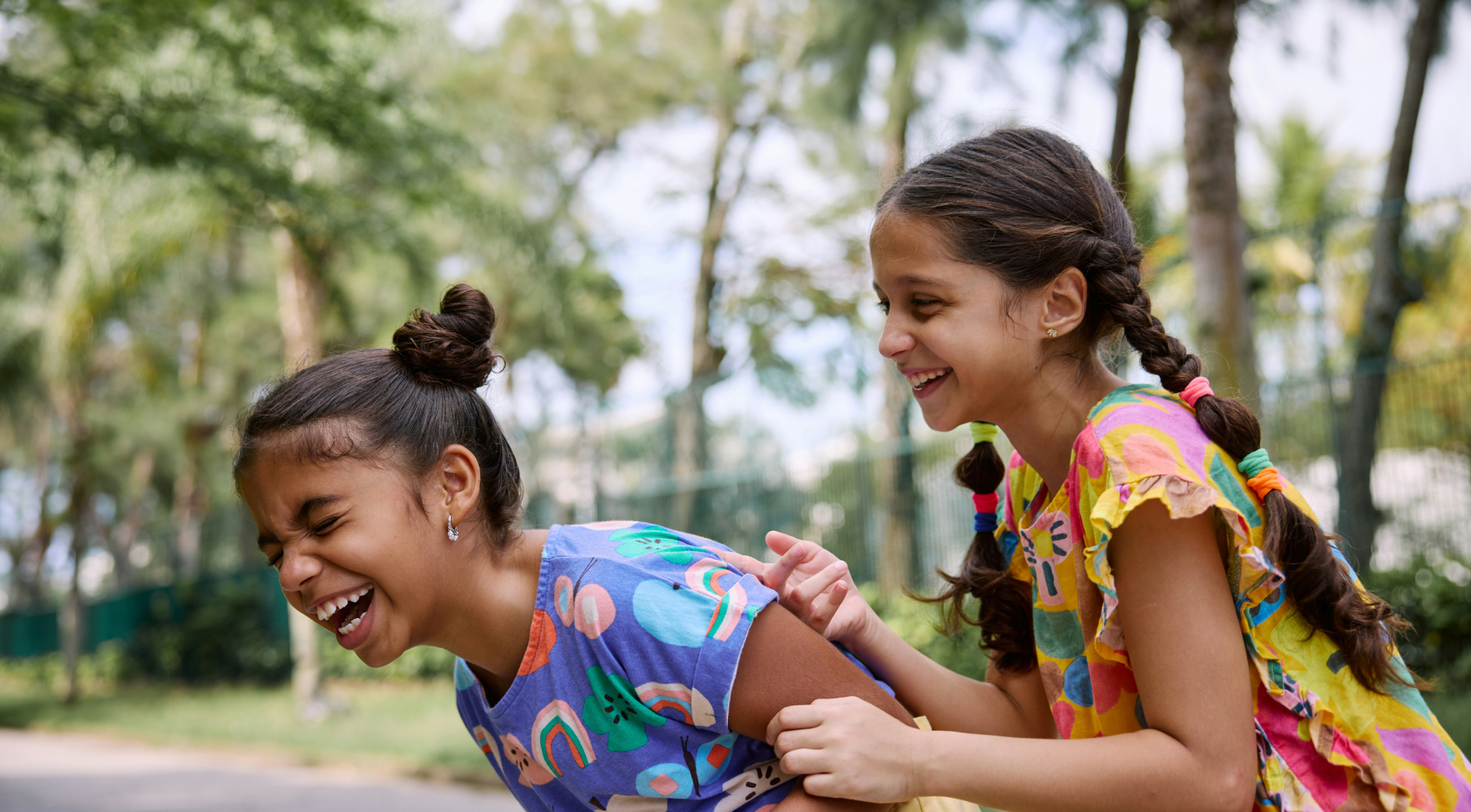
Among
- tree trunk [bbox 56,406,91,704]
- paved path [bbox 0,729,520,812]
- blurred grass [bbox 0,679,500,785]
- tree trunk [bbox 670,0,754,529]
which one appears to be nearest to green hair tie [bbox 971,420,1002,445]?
paved path [bbox 0,729,520,812]

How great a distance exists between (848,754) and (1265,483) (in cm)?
65

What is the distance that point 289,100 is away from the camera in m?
6.45

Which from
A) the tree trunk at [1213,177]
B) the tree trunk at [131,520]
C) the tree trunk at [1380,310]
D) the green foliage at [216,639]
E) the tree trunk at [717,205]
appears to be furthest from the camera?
the tree trunk at [131,520]

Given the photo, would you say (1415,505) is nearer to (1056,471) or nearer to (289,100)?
(1056,471)

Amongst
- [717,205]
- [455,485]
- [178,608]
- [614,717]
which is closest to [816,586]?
[614,717]

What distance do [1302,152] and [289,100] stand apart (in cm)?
2036

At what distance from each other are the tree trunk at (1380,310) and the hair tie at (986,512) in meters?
5.50

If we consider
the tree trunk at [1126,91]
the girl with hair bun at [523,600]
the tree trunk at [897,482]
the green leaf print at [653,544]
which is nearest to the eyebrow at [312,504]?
the girl with hair bun at [523,600]

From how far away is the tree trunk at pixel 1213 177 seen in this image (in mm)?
5520

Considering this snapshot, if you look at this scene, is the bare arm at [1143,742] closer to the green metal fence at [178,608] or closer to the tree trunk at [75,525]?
the green metal fence at [178,608]

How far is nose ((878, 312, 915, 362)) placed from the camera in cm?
167

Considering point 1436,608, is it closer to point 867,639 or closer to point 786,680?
point 867,639

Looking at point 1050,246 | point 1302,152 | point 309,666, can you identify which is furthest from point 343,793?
point 1302,152

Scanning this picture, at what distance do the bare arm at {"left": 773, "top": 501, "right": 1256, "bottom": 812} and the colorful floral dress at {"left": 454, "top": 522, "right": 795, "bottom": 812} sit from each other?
0.53 feet
